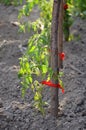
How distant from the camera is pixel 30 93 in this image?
390cm

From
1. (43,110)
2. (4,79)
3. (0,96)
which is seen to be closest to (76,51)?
(4,79)

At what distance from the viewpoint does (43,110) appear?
3275 mm

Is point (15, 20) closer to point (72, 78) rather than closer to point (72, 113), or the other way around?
point (72, 78)

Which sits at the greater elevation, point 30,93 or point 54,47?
point 54,47

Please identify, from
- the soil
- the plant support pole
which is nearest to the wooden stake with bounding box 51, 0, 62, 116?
the plant support pole

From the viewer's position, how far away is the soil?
10.7 feet

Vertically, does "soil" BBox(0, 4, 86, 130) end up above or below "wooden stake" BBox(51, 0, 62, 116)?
below

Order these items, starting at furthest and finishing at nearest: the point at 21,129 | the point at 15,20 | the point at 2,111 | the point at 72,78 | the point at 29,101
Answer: the point at 15,20 → the point at 72,78 → the point at 29,101 → the point at 2,111 → the point at 21,129

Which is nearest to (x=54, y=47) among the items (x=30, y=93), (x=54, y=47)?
(x=54, y=47)

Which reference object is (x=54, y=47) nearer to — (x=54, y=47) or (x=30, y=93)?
(x=54, y=47)

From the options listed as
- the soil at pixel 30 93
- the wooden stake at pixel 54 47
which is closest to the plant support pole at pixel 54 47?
the wooden stake at pixel 54 47

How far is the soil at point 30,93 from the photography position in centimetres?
325

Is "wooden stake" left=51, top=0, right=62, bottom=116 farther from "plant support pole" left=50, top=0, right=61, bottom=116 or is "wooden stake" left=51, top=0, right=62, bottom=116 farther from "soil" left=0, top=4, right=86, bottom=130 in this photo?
"soil" left=0, top=4, right=86, bottom=130

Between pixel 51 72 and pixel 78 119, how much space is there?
25.0 inches
